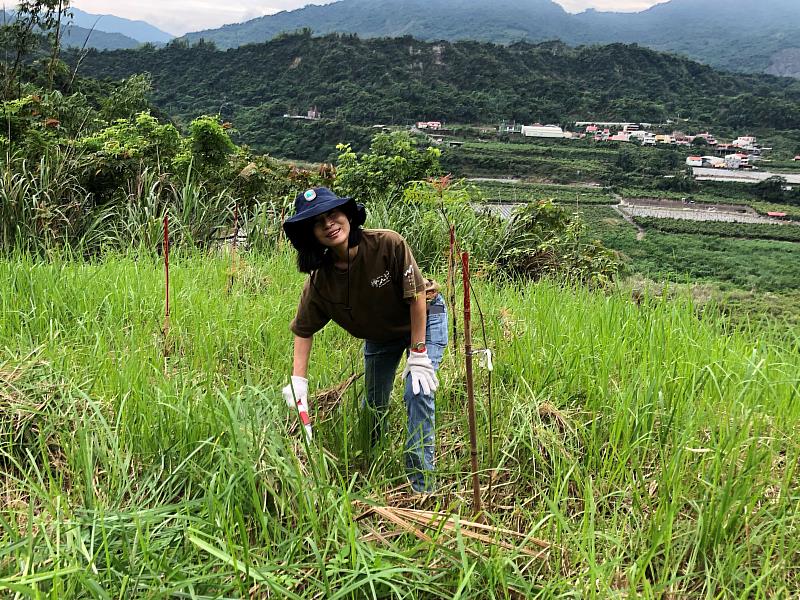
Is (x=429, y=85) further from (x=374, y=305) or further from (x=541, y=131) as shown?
(x=374, y=305)

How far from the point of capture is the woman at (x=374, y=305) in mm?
2076

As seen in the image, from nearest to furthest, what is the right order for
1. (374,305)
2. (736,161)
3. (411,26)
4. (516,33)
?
(374,305), (736,161), (516,33), (411,26)

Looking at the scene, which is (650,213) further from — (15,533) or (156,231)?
(15,533)

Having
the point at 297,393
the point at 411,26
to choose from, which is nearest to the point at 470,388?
the point at 297,393

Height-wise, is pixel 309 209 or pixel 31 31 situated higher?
pixel 31 31

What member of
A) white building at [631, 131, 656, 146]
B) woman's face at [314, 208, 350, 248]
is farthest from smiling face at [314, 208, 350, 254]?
white building at [631, 131, 656, 146]

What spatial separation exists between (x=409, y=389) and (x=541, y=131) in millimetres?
53823

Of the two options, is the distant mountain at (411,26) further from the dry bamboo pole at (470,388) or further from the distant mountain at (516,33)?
the dry bamboo pole at (470,388)

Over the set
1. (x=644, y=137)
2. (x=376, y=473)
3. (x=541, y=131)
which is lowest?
(x=376, y=473)

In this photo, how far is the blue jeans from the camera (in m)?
2.08

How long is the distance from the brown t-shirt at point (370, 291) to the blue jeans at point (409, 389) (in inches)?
3.5

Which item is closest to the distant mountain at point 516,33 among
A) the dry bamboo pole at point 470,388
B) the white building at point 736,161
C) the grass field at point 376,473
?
the white building at point 736,161

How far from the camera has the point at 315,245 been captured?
216 cm

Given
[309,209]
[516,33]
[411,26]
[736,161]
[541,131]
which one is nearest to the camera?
[309,209]
